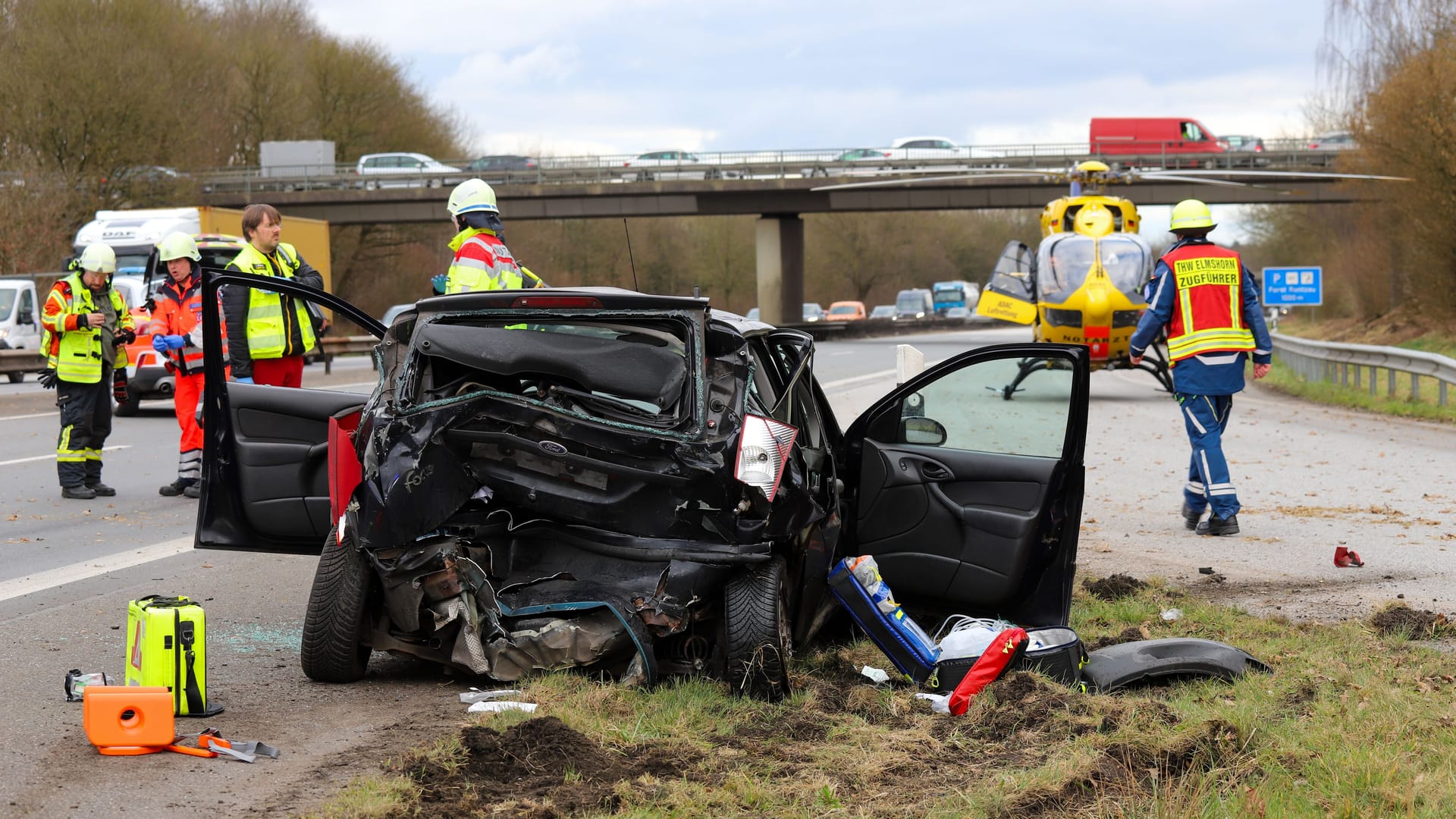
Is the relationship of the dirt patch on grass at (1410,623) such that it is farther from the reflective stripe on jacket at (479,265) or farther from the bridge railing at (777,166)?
the bridge railing at (777,166)

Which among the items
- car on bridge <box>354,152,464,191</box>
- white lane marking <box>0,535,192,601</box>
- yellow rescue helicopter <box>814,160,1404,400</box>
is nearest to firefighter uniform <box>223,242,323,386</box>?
white lane marking <box>0,535,192,601</box>

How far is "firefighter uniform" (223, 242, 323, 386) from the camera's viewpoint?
844cm

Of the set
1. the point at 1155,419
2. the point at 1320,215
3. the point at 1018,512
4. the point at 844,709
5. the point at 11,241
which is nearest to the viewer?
the point at 844,709

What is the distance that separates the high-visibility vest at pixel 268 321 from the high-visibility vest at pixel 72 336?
7.70ft

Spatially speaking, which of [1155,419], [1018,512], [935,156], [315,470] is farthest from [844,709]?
[935,156]

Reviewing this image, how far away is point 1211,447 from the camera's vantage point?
9008 millimetres

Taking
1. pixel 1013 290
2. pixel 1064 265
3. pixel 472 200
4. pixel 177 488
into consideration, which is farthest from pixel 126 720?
pixel 1013 290

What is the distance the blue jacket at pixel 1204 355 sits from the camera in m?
9.06

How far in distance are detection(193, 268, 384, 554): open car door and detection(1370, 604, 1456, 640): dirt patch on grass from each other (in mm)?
4387

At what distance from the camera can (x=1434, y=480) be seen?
11.3 m

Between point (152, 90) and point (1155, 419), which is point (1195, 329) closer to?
point (1155, 419)

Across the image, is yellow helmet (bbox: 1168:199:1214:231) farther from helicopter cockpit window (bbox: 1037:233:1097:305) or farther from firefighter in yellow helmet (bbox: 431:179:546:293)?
helicopter cockpit window (bbox: 1037:233:1097:305)

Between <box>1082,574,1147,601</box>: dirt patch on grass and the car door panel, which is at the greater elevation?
the car door panel

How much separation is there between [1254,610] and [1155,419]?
1154 cm
